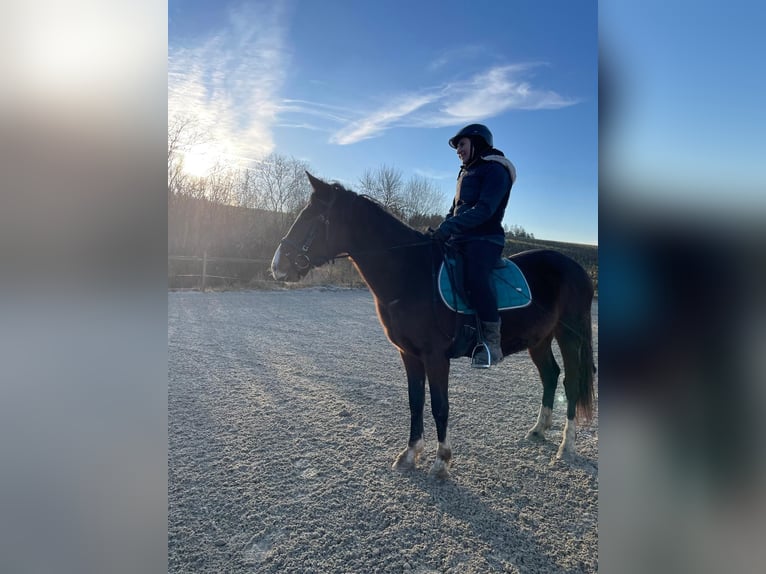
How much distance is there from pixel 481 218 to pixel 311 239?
3.88ft

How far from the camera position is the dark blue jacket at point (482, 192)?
8.39 ft

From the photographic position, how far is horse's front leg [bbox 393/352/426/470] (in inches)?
123

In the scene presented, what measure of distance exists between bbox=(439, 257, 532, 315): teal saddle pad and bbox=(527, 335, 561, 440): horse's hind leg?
2.48 ft

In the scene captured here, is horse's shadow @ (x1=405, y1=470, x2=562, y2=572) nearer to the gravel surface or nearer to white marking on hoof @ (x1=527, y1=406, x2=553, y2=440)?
the gravel surface

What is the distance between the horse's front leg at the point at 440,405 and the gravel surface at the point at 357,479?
0.10 meters

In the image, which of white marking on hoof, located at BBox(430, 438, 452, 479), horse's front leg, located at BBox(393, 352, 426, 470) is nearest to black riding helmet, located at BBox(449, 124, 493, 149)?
horse's front leg, located at BBox(393, 352, 426, 470)
